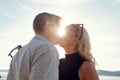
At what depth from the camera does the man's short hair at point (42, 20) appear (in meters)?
4.22

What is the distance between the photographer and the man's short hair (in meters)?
→ 4.22

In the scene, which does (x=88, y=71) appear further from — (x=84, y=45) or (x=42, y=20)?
(x=42, y=20)

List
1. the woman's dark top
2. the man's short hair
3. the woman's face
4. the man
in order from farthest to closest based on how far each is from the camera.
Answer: the woman's face < the woman's dark top < the man's short hair < the man

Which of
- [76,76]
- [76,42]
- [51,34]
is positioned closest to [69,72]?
[76,76]

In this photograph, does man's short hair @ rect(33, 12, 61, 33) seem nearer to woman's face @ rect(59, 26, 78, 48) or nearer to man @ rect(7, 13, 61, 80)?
man @ rect(7, 13, 61, 80)

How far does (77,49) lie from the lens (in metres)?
5.78

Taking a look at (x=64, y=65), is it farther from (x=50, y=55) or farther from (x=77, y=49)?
(x=50, y=55)

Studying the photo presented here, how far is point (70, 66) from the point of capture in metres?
5.70

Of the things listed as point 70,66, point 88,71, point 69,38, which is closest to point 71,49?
point 69,38

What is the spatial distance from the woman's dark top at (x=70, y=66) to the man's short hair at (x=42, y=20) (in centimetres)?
145

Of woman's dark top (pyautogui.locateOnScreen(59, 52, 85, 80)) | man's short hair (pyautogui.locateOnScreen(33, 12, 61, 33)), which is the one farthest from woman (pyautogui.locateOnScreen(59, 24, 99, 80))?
man's short hair (pyautogui.locateOnScreen(33, 12, 61, 33))

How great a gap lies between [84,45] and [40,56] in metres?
1.80

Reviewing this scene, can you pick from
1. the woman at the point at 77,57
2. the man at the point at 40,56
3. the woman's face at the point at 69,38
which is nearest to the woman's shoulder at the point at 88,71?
the woman at the point at 77,57

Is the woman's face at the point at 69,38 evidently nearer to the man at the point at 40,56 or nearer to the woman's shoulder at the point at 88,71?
the woman's shoulder at the point at 88,71
